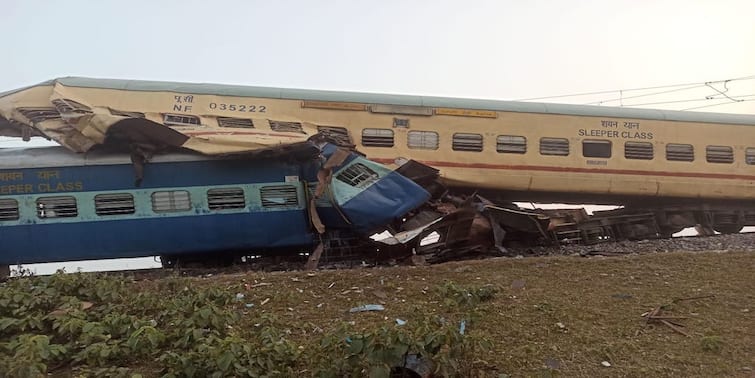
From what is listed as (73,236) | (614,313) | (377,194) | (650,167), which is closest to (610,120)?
(650,167)

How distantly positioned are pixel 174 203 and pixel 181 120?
199 centimetres

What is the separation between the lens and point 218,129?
35.0ft

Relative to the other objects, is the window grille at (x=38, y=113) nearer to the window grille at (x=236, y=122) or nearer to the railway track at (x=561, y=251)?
the window grille at (x=236, y=122)

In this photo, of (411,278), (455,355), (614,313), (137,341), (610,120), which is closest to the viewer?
(455,355)

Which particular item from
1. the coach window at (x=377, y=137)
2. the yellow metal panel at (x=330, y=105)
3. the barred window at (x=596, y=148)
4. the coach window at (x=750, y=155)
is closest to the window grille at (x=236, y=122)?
the yellow metal panel at (x=330, y=105)

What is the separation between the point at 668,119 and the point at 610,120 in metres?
1.49

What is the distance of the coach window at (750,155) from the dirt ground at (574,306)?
6.23 meters

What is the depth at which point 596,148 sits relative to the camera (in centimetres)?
1276

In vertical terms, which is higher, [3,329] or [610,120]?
[610,120]

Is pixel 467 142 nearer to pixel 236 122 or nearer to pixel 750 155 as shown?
pixel 236 122

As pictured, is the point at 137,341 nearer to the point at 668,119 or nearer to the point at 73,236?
the point at 73,236

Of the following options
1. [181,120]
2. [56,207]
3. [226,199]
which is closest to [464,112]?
[226,199]

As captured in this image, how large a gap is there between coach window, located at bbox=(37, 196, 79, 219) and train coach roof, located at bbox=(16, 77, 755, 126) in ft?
8.60

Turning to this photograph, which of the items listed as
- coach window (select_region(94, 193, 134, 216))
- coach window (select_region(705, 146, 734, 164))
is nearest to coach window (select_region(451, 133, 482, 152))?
coach window (select_region(705, 146, 734, 164))
